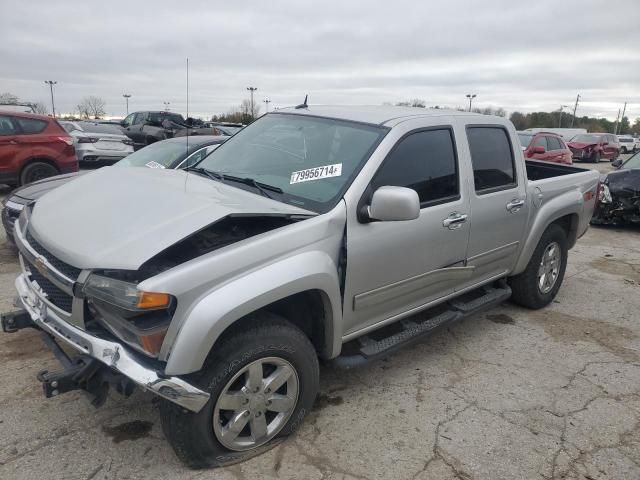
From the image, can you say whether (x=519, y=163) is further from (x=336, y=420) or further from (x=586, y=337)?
(x=336, y=420)

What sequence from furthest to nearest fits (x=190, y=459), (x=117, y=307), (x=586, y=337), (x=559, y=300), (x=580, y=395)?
1. (x=559, y=300)
2. (x=586, y=337)
3. (x=580, y=395)
4. (x=190, y=459)
5. (x=117, y=307)

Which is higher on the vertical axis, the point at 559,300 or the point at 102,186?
the point at 102,186

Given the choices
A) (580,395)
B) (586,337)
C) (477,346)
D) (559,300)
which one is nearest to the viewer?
(580,395)

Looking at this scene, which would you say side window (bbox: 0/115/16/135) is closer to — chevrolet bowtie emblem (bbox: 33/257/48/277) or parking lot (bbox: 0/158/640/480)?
parking lot (bbox: 0/158/640/480)

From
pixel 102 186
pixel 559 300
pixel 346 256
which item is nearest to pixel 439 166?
pixel 346 256

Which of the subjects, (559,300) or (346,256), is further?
(559,300)

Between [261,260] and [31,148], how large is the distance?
29.7 ft

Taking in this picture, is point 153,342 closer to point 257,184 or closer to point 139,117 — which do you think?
point 257,184

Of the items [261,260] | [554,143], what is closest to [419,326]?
[261,260]

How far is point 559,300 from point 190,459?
4.38m

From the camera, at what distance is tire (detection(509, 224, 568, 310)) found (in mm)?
4789

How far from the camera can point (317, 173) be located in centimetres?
313

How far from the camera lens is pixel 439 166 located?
3553mm

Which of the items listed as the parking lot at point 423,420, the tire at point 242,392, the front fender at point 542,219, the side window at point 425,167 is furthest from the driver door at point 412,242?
the front fender at point 542,219
